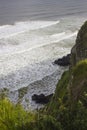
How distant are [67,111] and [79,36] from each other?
1201 centimetres

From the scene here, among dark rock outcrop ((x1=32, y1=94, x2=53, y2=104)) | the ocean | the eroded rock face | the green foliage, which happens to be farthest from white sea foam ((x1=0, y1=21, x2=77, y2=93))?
the green foliage

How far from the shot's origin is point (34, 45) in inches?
1535

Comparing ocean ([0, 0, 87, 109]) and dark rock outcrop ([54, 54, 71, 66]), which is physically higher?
dark rock outcrop ([54, 54, 71, 66])

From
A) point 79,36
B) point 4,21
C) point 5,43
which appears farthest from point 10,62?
point 4,21

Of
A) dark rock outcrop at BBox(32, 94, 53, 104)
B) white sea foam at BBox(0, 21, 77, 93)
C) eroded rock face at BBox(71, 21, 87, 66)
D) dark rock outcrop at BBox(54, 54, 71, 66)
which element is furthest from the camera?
dark rock outcrop at BBox(54, 54, 71, 66)

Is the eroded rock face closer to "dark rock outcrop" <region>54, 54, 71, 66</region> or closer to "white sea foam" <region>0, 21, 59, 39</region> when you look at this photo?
"dark rock outcrop" <region>54, 54, 71, 66</region>

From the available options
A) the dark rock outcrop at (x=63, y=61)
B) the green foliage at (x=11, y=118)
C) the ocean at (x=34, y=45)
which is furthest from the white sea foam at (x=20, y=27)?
the green foliage at (x=11, y=118)

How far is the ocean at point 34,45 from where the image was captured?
27469 mm

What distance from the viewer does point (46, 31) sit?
150 feet

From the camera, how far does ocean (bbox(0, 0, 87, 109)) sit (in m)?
27.5

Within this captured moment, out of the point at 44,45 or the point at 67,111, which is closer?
the point at 67,111

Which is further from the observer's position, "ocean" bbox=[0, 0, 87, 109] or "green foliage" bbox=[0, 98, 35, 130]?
"ocean" bbox=[0, 0, 87, 109]

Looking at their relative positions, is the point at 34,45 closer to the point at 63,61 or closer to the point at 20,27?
the point at 63,61

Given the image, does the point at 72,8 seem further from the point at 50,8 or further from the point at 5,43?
the point at 5,43
